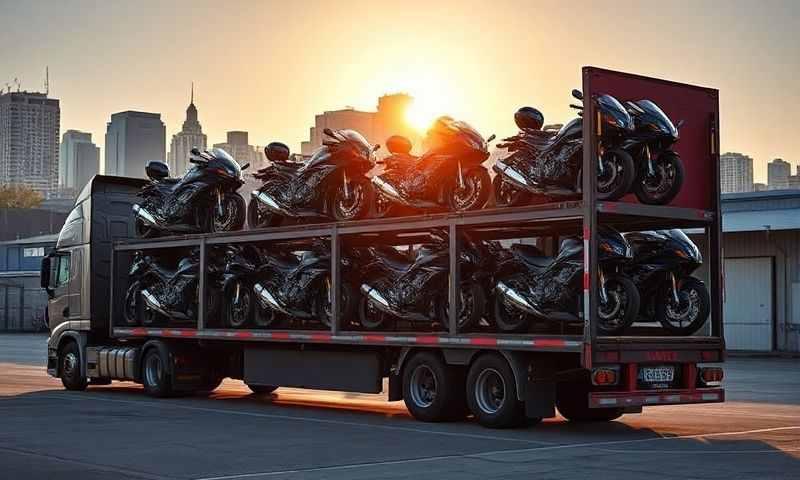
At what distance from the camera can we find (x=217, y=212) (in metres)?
22.0

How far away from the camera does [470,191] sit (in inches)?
666

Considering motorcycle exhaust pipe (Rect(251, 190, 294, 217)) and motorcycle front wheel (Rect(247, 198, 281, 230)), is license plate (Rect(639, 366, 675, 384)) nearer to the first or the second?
motorcycle exhaust pipe (Rect(251, 190, 294, 217))

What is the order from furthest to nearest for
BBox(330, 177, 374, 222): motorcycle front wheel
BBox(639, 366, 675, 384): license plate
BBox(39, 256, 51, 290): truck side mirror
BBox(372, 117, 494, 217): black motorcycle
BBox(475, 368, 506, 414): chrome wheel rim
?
1. BBox(39, 256, 51, 290): truck side mirror
2. BBox(330, 177, 374, 222): motorcycle front wheel
3. BBox(372, 117, 494, 217): black motorcycle
4. BBox(475, 368, 506, 414): chrome wheel rim
5. BBox(639, 366, 675, 384): license plate

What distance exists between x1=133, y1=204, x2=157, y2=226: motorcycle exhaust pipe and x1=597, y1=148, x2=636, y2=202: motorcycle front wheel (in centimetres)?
1005

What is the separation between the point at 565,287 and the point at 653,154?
1.86 m

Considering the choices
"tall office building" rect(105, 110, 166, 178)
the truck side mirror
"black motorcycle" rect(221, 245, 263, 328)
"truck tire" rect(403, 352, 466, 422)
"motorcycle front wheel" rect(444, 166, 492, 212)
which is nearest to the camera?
"truck tire" rect(403, 352, 466, 422)

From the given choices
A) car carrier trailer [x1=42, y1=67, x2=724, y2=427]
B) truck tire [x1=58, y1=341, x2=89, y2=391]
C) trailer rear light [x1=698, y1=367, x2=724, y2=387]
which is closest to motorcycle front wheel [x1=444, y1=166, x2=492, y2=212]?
car carrier trailer [x1=42, y1=67, x2=724, y2=427]

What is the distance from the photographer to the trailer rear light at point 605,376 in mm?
14617

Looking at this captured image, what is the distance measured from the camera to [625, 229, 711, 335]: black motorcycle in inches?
637

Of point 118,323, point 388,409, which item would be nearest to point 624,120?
point 388,409

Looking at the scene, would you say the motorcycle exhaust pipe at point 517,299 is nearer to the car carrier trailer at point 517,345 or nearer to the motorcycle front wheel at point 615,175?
the car carrier trailer at point 517,345

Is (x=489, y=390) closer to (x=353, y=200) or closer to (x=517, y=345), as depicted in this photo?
(x=517, y=345)

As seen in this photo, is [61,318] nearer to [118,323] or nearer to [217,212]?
[118,323]

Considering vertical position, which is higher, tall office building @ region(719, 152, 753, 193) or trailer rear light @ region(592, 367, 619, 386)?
tall office building @ region(719, 152, 753, 193)
